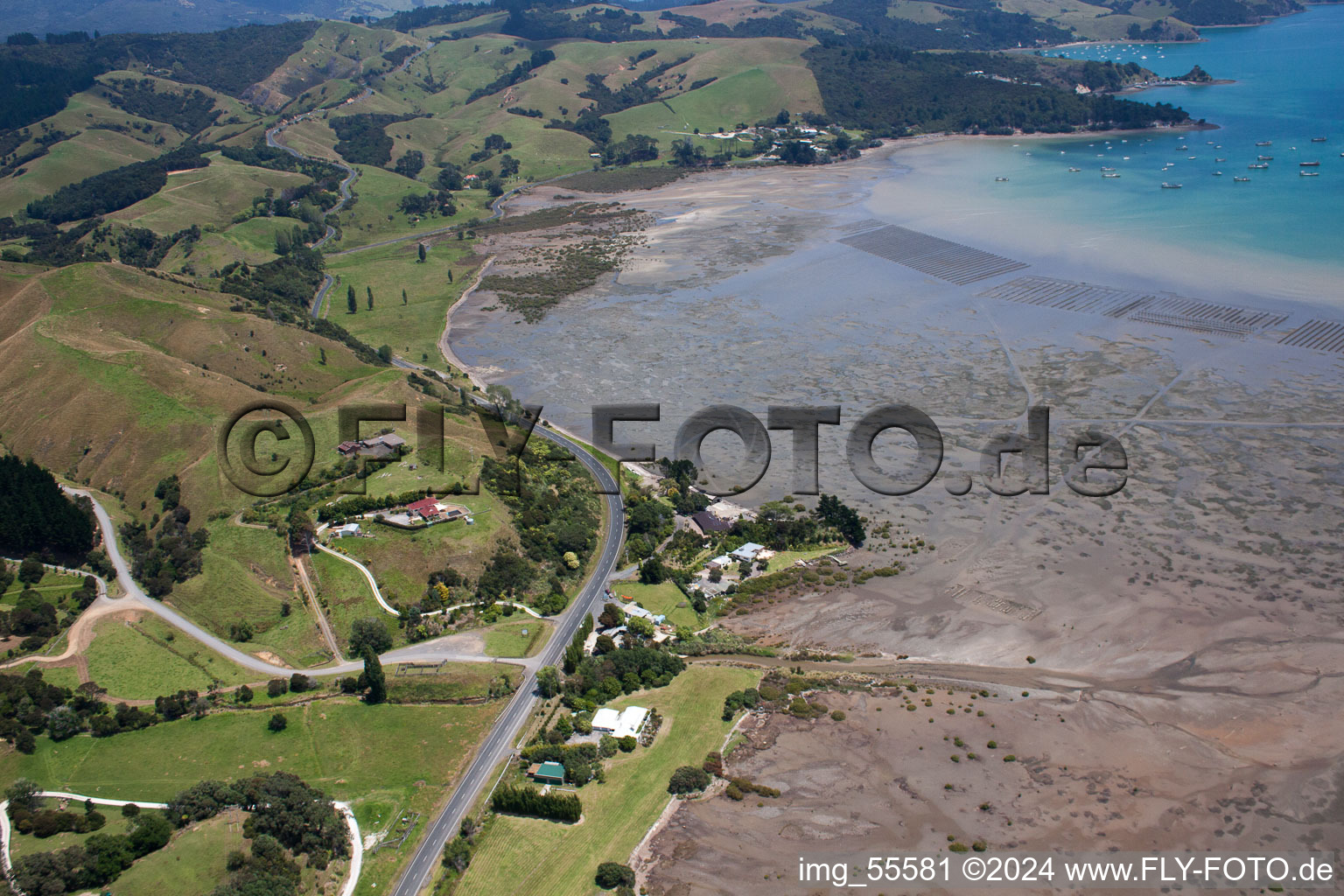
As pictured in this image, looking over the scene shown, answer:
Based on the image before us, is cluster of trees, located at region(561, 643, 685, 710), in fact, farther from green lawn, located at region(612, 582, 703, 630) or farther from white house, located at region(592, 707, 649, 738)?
green lawn, located at region(612, 582, 703, 630)

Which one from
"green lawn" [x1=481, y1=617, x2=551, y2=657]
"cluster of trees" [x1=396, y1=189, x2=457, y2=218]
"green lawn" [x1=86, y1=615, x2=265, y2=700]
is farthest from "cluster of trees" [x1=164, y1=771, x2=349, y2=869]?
"cluster of trees" [x1=396, y1=189, x2=457, y2=218]

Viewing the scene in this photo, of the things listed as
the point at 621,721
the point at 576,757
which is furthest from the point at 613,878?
the point at 621,721

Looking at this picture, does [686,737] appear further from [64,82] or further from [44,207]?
[64,82]

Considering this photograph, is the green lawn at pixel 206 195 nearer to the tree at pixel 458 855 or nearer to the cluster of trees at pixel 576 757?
the cluster of trees at pixel 576 757

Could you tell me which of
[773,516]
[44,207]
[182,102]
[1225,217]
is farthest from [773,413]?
[182,102]

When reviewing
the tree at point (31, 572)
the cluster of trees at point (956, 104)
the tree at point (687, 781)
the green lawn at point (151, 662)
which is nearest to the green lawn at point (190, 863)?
the green lawn at point (151, 662)

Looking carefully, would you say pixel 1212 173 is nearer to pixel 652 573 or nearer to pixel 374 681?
pixel 652 573
